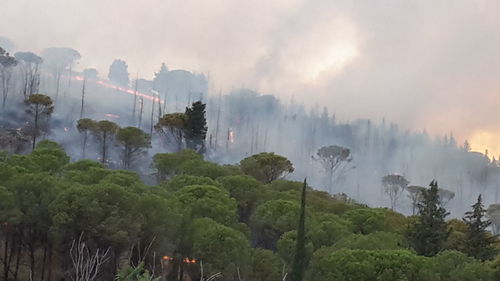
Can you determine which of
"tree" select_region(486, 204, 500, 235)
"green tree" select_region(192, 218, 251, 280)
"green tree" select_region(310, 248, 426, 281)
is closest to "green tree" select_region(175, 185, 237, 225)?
"green tree" select_region(192, 218, 251, 280)

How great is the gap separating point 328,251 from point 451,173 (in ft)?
307

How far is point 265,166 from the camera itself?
49281mm

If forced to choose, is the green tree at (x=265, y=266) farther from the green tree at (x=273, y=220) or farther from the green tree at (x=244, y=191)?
the green tree at (x=244, y=191)

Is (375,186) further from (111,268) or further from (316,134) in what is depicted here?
(111,268)

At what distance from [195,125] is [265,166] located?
11.6 meters

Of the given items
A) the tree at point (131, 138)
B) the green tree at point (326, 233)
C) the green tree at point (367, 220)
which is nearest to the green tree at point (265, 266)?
the green tree at point (326, 233)

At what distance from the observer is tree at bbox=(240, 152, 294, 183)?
159 feet

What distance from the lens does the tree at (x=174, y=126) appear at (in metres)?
56.9

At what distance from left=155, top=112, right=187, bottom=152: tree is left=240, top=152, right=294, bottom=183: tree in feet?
36.8

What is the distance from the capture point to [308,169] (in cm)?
10531

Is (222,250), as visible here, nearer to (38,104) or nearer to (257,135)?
(38,104)

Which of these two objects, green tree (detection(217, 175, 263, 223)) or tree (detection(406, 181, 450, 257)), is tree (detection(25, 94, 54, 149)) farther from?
tree (detection(406, 181, 450, 257))

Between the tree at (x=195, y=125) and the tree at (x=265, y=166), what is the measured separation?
9.63 metres

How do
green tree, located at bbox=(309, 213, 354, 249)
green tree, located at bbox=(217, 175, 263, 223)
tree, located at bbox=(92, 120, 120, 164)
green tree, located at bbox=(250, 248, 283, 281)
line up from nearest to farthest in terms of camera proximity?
green tree, located at bbox=(250, 248, 283, 281) → green tree, located at bbox=(309, 213, 354, 249) → green tree, located at bbox=(217, 175, 263, 223) → tree, located at bbox=(92, 120, 120, 164)
